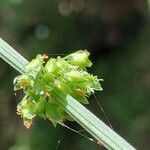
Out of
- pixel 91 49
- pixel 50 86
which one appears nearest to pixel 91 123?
pixel 50 86

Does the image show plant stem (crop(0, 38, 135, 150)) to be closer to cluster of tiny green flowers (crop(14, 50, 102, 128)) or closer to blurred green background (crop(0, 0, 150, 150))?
cluster of tiny green flowers (crop(14, 50, 102, 128))

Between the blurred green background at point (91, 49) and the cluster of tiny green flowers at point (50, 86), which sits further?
A: the blurred green background at point (91, 49)

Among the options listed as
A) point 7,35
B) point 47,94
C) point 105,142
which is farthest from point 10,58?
point 7,35

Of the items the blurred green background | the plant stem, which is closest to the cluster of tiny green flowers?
the plant stem

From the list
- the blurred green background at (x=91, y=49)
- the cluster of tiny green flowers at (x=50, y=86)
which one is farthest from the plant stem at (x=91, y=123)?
the blurred green background at (x=91, y=49)

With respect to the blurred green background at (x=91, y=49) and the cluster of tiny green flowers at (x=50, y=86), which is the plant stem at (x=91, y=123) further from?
the blurred green background at (x=91, y=49)

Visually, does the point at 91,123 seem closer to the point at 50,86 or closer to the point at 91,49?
the point at 50,86
